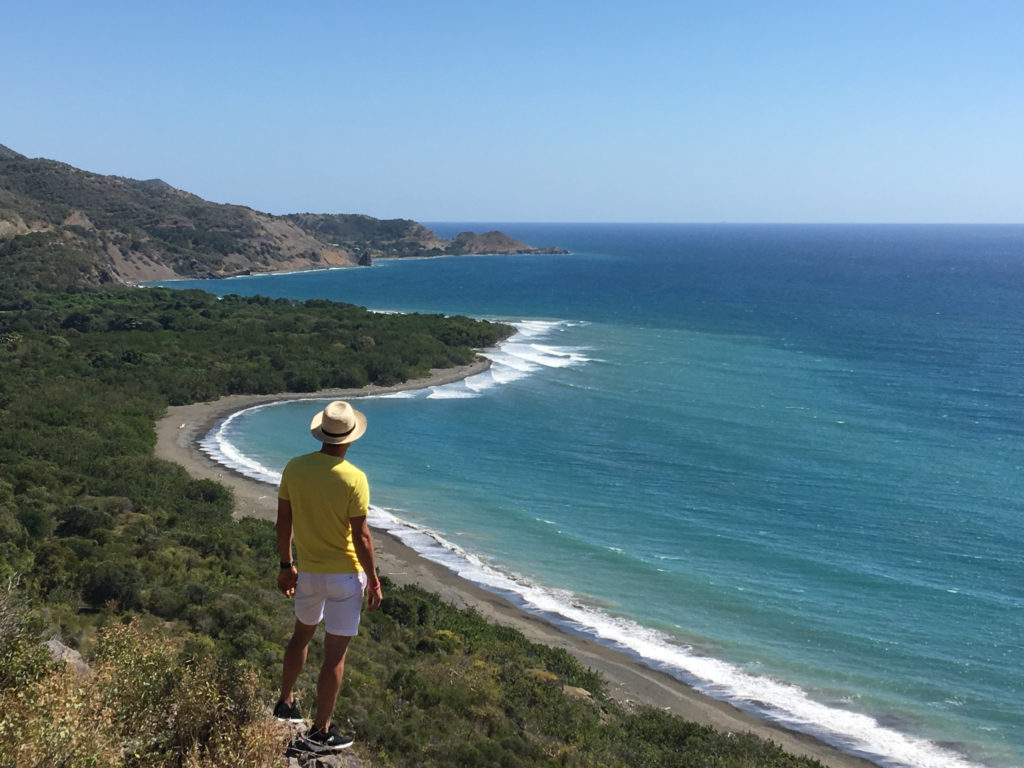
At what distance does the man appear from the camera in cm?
621

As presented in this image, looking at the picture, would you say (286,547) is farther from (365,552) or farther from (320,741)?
(320,741)

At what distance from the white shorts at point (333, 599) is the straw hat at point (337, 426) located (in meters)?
0.94

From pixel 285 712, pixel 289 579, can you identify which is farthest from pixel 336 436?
pixel 285 712

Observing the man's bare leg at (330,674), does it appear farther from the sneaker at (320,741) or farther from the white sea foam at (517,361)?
the white sea foam at (517,361)

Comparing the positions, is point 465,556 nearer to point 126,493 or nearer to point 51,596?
point 126,493

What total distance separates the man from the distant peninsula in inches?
3728

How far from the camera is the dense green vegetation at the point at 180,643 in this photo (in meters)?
6.11

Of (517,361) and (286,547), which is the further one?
(517,361)

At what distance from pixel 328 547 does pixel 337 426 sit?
0.83m

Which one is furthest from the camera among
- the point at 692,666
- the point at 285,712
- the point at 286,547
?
the point at 692,666

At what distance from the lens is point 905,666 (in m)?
21.4

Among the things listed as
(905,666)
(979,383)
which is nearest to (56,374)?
(905,666)

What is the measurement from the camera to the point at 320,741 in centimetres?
649

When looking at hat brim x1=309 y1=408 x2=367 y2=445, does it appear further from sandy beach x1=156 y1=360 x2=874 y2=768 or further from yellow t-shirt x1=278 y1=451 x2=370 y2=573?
sandy beach x1=156 y1=360 x2=874 y2=768
